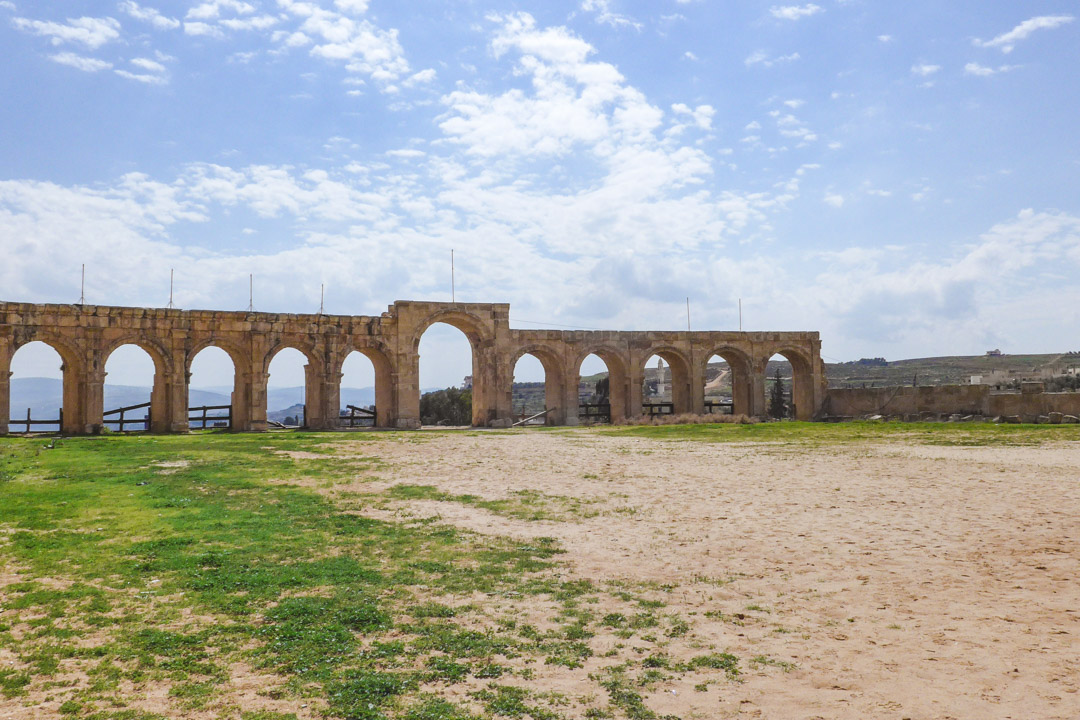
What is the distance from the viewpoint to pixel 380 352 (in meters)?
33.4

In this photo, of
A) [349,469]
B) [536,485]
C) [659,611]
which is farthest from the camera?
[349,469]

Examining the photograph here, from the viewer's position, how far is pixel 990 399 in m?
30.2

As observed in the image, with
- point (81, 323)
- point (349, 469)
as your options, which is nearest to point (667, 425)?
point (349, 469)

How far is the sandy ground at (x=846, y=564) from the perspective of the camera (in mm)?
4980

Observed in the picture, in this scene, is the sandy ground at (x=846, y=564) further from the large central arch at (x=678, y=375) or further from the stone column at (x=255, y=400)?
the large central arch at (x=678, y=375)

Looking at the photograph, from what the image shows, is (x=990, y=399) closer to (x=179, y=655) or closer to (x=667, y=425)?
(x=667, y=425)

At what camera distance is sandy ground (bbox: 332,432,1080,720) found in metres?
4.98

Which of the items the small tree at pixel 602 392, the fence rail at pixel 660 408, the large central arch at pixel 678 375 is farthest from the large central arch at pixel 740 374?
the small tree at pixel 602 392

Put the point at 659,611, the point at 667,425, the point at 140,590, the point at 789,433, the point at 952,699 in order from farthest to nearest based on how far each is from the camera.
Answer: the point at 667,425 → the point at 789,433 → the point at 140,590 → the point at 659,611 → the point at 952,699

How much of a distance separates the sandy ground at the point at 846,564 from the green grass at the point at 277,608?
0.66 m

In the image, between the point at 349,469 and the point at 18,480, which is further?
the point at 349,469

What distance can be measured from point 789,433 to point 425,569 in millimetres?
21598

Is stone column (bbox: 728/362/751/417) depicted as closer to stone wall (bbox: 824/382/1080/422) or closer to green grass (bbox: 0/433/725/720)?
stone wall (bbox: 824/382/1080/422)

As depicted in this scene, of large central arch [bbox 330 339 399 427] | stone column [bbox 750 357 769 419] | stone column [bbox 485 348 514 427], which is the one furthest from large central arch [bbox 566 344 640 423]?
large central arch [bbox 330 339 399 427]
